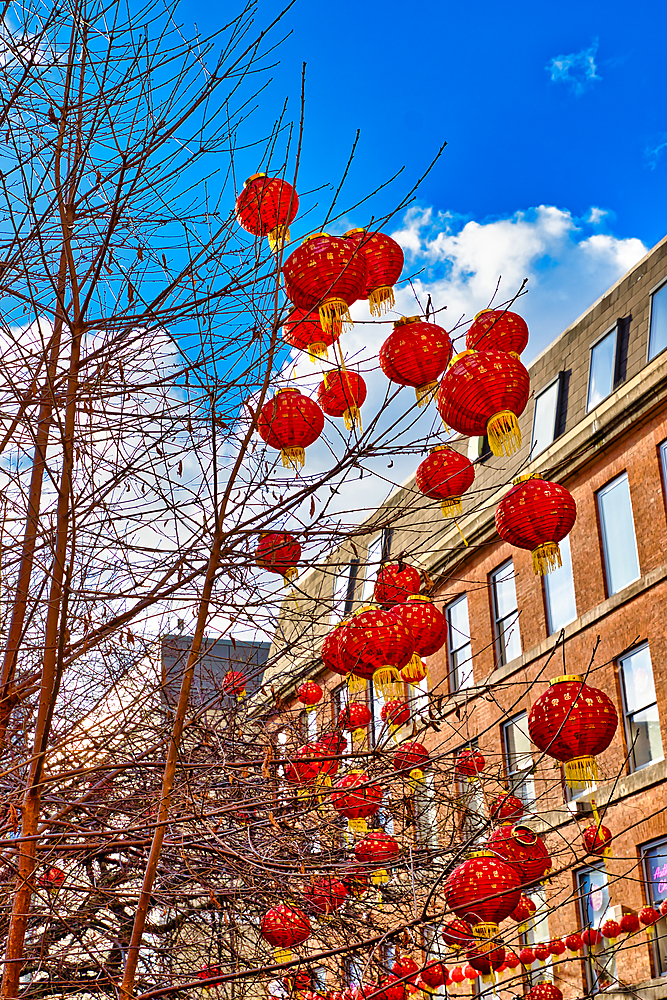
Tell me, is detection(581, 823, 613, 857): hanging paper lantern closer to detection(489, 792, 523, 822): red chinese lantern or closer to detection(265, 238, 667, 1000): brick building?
detection(489, 792, 523, 822): red chinese lantern

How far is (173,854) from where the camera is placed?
5.61 meters

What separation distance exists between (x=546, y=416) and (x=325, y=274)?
1448 cm

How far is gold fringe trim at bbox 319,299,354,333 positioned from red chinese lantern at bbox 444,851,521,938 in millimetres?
3430

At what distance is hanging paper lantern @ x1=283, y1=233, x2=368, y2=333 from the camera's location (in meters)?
5.73

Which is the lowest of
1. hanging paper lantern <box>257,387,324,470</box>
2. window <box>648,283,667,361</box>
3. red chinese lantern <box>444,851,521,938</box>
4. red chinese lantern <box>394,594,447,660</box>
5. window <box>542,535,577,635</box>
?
red chinese lantern <box>444,851,521,938</box>

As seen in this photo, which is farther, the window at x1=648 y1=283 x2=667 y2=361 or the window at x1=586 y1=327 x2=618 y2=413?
the window at x1=586 y1=327 x2=618 y2=413

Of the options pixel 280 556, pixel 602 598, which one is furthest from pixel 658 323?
pixel 280 556

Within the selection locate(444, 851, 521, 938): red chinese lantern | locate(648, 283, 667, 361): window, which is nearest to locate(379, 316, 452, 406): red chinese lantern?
locate(444, 851, 521, 938): red chinese lantern

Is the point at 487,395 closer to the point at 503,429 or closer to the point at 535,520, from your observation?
the point at 503,429

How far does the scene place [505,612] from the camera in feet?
63.6

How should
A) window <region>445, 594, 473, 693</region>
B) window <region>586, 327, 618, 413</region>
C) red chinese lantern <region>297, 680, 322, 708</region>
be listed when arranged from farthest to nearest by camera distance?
window <region>445, 594, 473, 693</region>
window <region>586, 327, 618, 413</region>
red chinese lantern <region>297, 680, 322, 708</region>

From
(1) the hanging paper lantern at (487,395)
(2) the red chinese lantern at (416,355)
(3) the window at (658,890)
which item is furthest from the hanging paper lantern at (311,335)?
(3) the window at (658,890)

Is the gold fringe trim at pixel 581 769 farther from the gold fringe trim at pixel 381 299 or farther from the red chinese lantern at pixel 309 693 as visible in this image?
the gold fringe trim at pixel 381 299

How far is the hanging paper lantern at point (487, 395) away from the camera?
671 centimetres
